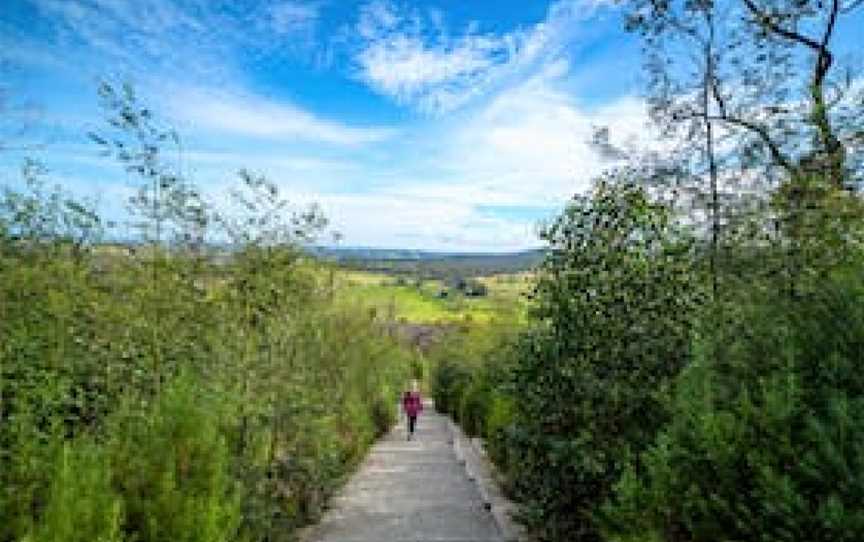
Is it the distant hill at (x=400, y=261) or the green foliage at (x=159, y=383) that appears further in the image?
the distant hill at (x=400, y=261)

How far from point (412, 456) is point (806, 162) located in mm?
16245

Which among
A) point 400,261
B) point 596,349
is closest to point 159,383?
point 596,349

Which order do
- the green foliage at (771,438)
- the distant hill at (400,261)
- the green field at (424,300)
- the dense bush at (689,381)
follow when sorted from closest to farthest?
the green foliage at (771,438)
the dense bush at (689,381)
the distant hill at (400,261)
the green field at (424,300)

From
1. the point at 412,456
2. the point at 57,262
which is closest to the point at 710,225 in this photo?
the point at 57,262

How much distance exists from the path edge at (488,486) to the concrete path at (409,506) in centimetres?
14

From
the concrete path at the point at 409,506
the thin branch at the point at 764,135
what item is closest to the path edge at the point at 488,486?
the concrete path at the point at 409,506

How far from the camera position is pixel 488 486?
1970 cm

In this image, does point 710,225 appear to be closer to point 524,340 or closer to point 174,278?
point 524,340

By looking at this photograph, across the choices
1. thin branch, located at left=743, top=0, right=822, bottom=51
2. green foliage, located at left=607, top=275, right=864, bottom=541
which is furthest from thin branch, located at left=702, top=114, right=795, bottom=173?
green foliage, located at left=607, top=275, right=864, bottom=541

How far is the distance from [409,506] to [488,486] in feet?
8.85

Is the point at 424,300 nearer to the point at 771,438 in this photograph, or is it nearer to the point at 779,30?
the point at 779,30

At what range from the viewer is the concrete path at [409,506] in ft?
47.8

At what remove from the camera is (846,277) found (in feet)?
20.4

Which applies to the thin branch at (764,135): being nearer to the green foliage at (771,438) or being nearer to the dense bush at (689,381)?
the dense bush at (689,381)
